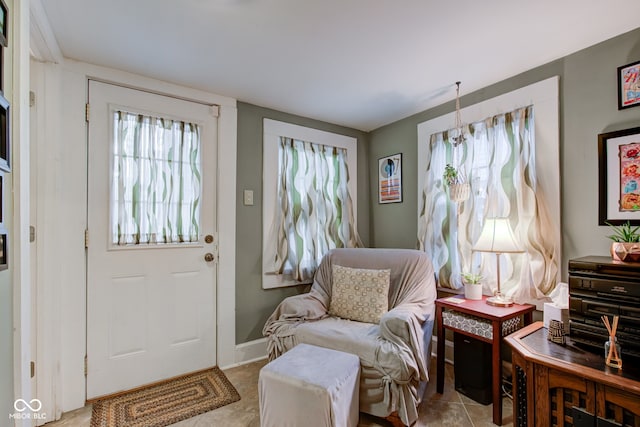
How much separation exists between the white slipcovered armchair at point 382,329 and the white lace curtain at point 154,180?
1048 millimetres

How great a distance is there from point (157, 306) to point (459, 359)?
7.22 ft

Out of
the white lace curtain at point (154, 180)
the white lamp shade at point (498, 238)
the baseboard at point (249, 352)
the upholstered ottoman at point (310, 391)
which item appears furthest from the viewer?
the baseboard at point (249, 352)

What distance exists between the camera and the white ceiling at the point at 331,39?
149 centimetres

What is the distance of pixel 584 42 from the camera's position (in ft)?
5.82

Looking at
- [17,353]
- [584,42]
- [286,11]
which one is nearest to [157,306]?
[17,353]

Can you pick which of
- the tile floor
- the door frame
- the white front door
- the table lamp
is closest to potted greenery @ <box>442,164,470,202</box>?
the table lamp

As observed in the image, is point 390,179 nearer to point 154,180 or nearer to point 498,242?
point 498,242

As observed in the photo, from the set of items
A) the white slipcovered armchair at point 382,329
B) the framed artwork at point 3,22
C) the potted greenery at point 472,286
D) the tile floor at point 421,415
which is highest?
the framed artwork at point 3,22

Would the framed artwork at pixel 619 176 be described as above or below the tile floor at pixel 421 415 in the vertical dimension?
above

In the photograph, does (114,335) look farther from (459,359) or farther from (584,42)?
(584,42)

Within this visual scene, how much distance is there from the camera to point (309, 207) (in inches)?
116

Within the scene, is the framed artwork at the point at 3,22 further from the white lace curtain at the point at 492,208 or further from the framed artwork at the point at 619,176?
the framed artwork at the point at 619,176

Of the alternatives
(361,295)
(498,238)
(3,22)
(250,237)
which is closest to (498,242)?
(498,238)

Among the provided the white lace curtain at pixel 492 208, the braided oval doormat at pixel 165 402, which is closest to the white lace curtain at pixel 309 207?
the white lace curtain at pixel 492 208
